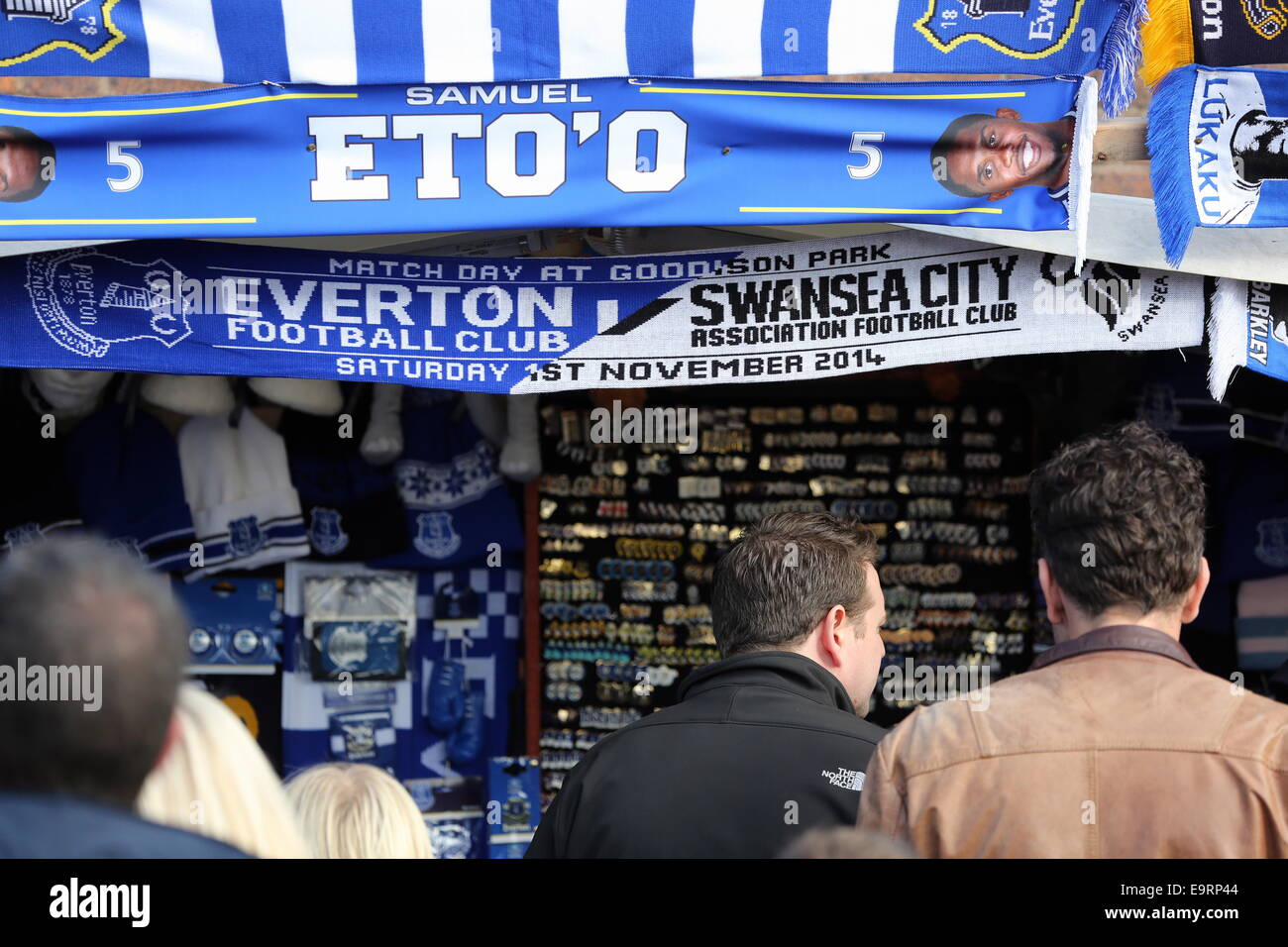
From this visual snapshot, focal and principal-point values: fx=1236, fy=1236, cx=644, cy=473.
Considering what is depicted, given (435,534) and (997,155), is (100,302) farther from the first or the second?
(997,155)

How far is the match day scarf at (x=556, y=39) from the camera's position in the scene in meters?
3.21

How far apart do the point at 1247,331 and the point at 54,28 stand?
3.35 m

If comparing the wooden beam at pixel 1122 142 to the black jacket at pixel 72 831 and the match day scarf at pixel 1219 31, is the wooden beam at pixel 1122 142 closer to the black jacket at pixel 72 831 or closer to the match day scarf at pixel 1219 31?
the match day scarf at pixel 1219 31

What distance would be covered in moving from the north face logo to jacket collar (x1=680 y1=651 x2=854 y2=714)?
0.57ft

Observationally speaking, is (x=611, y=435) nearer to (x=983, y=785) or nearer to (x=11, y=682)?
(x=983, y=785)

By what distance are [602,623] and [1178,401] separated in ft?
8.22

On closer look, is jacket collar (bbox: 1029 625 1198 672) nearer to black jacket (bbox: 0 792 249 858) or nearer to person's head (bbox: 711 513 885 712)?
person's head (bbox: 711 513 885 712)

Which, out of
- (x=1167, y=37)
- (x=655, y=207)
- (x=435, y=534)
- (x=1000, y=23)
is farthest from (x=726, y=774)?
(x=435, y=534)

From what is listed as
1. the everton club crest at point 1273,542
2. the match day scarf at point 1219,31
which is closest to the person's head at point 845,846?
the match day scarf at point 1219,31

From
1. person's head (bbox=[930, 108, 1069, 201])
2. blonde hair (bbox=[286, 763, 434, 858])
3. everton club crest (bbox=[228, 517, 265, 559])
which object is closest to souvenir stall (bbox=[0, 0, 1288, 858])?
person's head (bbox=[930, 108, 1069, 201])

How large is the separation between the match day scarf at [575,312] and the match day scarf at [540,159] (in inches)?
11.6

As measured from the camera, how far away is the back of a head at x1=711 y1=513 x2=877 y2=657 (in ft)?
8.36

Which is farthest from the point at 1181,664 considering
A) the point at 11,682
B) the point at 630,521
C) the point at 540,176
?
the point at 630,521

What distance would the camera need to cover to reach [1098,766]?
6.07 feet
